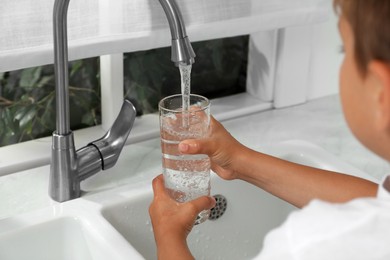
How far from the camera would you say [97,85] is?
1529 millimetres

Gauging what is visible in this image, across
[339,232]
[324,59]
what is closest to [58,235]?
[339,232]

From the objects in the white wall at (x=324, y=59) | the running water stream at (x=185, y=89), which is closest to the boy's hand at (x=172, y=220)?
the running water stream at (x=185, y=89)

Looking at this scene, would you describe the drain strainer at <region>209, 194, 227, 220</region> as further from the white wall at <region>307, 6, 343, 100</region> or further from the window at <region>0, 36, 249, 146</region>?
the white wall at <region>307, 6, 343, 100</region>

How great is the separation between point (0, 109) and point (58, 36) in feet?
1.20

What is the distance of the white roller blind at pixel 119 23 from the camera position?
121 cm

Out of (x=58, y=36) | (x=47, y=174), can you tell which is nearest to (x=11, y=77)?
(x=47, y=174)

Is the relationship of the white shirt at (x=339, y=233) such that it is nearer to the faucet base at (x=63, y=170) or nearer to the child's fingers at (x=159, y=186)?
the child's fingers at (x=159, y=186)

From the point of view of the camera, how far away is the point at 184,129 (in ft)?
3.62

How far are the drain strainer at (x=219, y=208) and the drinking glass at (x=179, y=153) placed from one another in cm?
20

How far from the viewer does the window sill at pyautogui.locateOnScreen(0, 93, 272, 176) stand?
4.49 feet

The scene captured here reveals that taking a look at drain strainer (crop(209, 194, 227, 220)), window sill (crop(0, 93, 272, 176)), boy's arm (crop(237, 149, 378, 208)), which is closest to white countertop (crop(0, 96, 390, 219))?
window sill (crop(0, 93, 272, 176))

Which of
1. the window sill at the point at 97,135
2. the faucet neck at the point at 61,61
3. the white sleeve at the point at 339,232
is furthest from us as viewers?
the window sill at the point at 97,135

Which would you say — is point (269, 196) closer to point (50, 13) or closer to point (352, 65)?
point (50, 13)

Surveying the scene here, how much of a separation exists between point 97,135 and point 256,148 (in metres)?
0.31
